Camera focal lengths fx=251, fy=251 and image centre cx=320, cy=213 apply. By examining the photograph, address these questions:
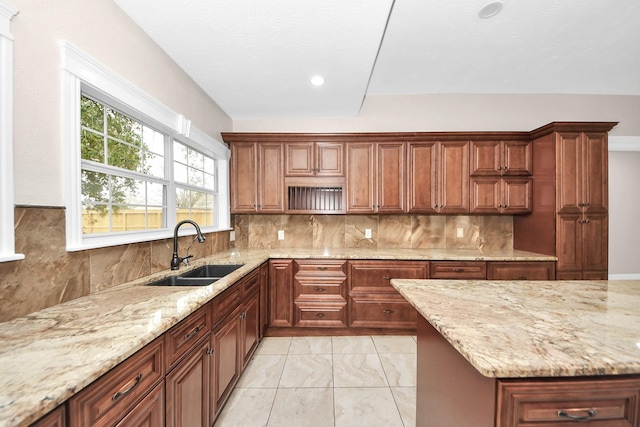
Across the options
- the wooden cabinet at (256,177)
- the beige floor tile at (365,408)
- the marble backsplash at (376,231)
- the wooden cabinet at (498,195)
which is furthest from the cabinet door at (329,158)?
the beige floor tile at (365,408)

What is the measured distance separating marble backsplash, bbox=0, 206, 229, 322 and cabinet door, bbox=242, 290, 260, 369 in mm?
887

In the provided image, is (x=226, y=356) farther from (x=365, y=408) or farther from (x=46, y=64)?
(x=46, y=64)

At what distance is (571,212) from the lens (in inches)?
106

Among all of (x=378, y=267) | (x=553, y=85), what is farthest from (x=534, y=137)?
(x=378, y=267)

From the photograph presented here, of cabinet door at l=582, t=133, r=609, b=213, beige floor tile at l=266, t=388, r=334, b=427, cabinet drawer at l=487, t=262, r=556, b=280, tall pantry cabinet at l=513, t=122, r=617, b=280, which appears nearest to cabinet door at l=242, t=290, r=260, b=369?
beige floor tile at l=266, t=388, r=334, b=427

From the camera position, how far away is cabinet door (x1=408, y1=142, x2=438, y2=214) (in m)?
3.06

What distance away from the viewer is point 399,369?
7.29ft

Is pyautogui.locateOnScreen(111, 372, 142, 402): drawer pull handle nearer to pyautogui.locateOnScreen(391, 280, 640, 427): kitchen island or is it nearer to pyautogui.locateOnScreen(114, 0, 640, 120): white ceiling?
pyautogui.locateOnScreen(391, 280, 640, 427): kitchen island

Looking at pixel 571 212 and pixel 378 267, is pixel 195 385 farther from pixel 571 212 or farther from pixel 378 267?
pixel 571 212

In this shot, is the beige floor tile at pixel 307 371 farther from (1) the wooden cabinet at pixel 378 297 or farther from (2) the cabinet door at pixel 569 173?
(2) the cabinet door at pixel 569 173

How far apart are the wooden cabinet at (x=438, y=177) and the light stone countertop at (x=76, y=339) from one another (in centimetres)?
244

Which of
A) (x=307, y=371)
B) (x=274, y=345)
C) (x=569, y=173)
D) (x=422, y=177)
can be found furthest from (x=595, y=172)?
(x=274, y=345)

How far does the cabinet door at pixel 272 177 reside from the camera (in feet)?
10.3

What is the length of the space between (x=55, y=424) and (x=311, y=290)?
2276mm
